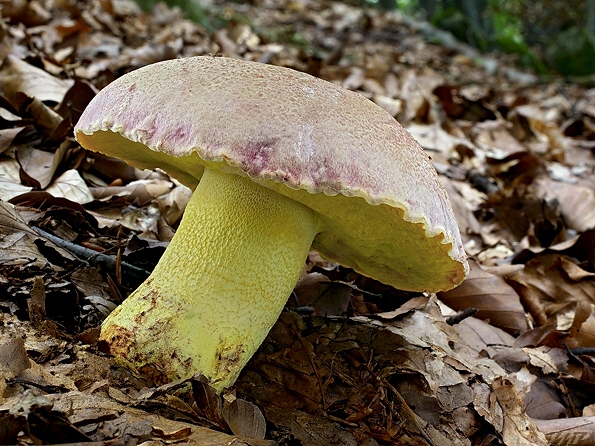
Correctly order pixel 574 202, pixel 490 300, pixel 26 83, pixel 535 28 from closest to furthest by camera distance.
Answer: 1. pixel 490 300
2. pixel 26 83
3. pixel 574 202
4. pixel 535 28

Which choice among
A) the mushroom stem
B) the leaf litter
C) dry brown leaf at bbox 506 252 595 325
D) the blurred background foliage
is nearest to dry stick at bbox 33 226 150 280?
the leaf litter

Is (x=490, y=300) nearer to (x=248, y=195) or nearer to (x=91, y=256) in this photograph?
(x=248, y=195)

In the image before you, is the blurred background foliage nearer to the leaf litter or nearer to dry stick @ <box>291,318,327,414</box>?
the leaf litter

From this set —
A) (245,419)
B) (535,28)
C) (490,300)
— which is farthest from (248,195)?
(535,28)

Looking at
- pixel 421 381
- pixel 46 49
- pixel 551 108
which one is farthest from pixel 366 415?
pixel 551 108

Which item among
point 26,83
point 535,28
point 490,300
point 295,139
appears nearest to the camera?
point 295,139

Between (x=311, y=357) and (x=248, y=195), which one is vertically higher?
(x=248, y=195)
